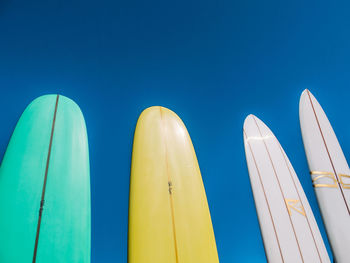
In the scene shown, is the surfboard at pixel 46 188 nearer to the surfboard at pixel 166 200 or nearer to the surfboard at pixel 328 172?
the surfboard at pixel 166 200

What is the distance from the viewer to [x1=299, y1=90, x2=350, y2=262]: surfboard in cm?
196

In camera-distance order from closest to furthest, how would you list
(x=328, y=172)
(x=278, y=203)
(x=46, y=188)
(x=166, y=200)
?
(x=46, y=188) < (x=166, y=200) < (x=278, y=203) < (x=328, y=172)

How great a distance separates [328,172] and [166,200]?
1752 mm

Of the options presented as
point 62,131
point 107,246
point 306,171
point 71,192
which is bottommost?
point 107,246

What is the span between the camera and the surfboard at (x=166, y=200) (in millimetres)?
1538

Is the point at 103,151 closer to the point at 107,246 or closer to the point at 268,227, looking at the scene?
the point at 107,246

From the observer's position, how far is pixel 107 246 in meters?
1.70

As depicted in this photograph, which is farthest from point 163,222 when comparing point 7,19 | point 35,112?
point 7,19

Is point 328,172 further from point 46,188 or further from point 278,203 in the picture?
point 46,188

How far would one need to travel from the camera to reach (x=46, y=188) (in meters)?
1.53

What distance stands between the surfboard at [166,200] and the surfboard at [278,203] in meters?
0.61

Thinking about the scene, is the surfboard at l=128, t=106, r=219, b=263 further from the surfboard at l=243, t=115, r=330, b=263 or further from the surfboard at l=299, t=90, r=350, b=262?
the surfboard at l=299, t=90, r=350, b=262

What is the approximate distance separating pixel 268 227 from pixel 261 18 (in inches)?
97.1

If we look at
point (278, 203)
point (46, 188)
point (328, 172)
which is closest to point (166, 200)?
point (46, 188)
